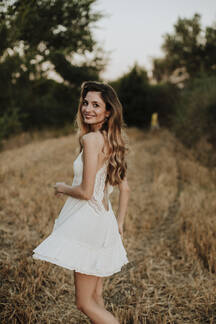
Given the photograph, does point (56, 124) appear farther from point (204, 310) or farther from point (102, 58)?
point (204, 310)

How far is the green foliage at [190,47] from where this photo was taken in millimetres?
25219

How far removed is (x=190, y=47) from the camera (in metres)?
26.5

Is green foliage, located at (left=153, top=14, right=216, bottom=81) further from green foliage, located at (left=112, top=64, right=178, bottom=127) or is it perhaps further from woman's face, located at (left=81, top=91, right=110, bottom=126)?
woman's face, located at (left=81, top=91, right=110, bottom=126)

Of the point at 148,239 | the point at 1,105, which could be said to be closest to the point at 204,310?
the point at 148,239

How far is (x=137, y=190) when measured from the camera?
6.45 meters

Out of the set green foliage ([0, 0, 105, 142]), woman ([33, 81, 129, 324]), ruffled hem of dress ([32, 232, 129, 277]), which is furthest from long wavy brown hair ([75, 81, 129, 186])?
green foliage ([0, 0, 105, 142])

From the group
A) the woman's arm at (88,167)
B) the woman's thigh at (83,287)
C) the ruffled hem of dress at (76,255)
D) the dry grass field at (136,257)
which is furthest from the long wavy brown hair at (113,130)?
the dry grass field at (136,257)

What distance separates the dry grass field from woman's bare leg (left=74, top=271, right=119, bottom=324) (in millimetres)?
794

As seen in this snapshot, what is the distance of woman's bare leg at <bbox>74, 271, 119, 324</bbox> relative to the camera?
68.6 inches

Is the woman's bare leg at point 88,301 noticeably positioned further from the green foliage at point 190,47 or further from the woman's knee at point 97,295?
the green foliage at point 190,47

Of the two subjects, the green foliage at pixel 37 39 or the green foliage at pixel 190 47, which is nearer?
the green foliage at pixel 37 39

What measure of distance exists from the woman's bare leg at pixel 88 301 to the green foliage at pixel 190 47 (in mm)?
26536

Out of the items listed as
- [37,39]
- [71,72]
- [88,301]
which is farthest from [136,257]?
[71,72]

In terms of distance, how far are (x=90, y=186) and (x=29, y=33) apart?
5214mm
